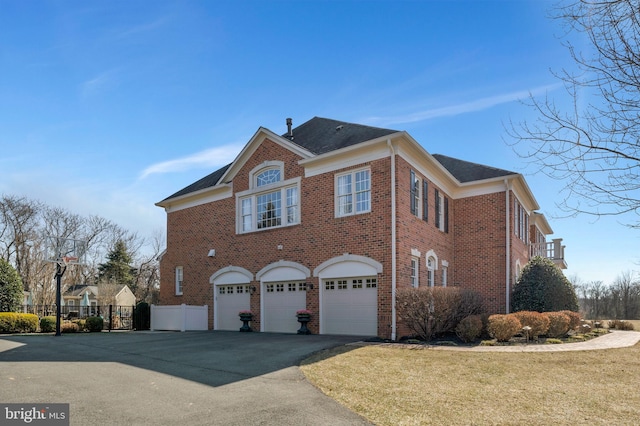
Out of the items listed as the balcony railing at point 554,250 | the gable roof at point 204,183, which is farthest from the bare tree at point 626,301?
the gable roof at point 204,183

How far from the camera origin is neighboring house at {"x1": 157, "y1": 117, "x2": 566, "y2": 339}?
1537 cm

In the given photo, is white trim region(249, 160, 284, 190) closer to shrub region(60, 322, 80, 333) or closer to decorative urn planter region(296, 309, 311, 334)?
decorative urn planter region(296, 309, 311, 334)

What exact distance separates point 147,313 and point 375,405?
61.2ft

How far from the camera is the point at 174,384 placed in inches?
310

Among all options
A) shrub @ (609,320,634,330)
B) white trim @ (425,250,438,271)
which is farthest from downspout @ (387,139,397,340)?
shrub @ (609,320,634,330)

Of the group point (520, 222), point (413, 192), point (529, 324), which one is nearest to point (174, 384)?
point (529, 324)

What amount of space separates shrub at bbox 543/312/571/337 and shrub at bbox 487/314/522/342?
1931 millimetres

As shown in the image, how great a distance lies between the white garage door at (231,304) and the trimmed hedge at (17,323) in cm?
829

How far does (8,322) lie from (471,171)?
22.1 metres

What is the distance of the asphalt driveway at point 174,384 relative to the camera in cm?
598

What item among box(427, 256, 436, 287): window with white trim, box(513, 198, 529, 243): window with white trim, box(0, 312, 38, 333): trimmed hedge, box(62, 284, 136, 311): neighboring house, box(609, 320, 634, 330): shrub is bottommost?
box(62, 284, 136, 311): neighboring house

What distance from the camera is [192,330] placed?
20.3 metres

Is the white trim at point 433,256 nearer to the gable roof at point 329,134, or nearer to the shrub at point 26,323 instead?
the gable roof at point 329,134

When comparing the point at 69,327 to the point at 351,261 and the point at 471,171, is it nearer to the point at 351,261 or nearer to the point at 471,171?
the point at 351,261
